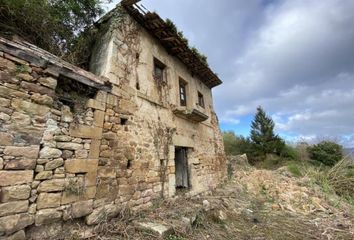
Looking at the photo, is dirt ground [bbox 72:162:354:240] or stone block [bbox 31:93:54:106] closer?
stone block [bbox 31:93:54:106]

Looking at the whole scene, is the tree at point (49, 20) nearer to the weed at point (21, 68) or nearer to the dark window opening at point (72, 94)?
the weed at point (21, 68)

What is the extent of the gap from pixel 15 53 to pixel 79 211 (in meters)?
2.77

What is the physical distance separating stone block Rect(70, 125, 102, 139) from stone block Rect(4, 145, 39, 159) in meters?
0.67

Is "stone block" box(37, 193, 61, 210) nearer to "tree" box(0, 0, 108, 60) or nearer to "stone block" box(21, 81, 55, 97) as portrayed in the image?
"stone block" box(21, 81, 55, 97)

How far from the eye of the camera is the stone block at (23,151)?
123 inches

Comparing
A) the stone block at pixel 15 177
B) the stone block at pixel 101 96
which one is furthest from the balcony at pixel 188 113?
the stone block at pixel 15 177

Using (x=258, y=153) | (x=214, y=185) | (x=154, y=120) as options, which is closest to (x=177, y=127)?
(x=154, y=120)

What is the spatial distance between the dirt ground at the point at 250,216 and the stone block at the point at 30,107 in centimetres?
228

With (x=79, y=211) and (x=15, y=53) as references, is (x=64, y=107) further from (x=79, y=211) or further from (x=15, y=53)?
(x=79, y=211)

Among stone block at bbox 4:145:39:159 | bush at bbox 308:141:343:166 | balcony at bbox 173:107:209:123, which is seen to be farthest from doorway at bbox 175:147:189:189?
bush at bbox 308:141:343:166

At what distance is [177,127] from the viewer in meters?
7.14

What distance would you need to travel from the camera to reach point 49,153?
3.58m

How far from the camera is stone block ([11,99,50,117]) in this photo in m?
3.28

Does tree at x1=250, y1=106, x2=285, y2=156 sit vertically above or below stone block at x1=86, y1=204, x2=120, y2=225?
above
